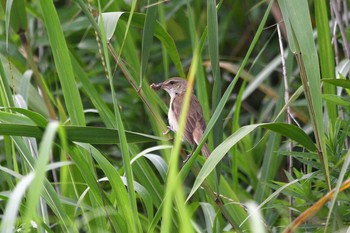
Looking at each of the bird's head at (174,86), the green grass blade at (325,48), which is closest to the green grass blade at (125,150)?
the green grass blade at (325,48)

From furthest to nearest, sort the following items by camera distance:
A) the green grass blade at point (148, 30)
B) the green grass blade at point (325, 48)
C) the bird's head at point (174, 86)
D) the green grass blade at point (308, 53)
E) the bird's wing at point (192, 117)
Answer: the bird's head at point (174, 86) < the bird's wing at point (192, 117) < the green grass blade at point (325, 48) < the green grass blade at point (148, 30) < the green grass blade at point (308, 53)

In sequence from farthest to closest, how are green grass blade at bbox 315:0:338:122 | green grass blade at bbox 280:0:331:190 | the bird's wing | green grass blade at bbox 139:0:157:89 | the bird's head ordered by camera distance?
the bird's head, the bird's wing, green grass blade at bbox 315:0:338:122, green grass blade at bbox 139:0:157:89, green grass blade at bbox 280:0:331:190

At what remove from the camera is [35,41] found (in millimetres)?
4789

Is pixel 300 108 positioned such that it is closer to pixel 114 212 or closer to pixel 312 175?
pixel 312 175

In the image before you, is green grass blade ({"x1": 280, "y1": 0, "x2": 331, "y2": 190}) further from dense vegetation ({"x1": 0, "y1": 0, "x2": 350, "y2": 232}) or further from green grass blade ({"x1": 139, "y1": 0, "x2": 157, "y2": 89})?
green grass blade ({"x1": 139, "y1": 0, "x2": 157, "y2": 89})

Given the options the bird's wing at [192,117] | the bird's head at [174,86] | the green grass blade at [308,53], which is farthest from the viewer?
the bird's head at [174,86]

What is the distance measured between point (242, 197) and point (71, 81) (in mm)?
1268

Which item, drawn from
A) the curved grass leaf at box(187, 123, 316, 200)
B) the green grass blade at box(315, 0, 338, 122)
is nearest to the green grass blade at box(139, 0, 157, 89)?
the curved grass leaf at box(187, 123, 316, 200)

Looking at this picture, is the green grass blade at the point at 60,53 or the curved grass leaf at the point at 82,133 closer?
the curved grass leaf at the point at 82,133

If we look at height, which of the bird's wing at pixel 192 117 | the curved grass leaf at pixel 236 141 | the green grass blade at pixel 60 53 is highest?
the green grass blade at pixel 60 53

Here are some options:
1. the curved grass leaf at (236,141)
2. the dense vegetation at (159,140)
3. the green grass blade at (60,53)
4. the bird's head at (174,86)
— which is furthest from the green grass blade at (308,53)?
the bird's head at (174,86)

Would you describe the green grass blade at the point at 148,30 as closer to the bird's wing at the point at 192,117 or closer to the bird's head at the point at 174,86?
the bird's wing at the point at 192,117

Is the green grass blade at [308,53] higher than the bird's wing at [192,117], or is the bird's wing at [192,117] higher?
the green grass blade at [308,53]

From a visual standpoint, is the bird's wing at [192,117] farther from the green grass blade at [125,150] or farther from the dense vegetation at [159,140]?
the green grass blade at [125,150]
